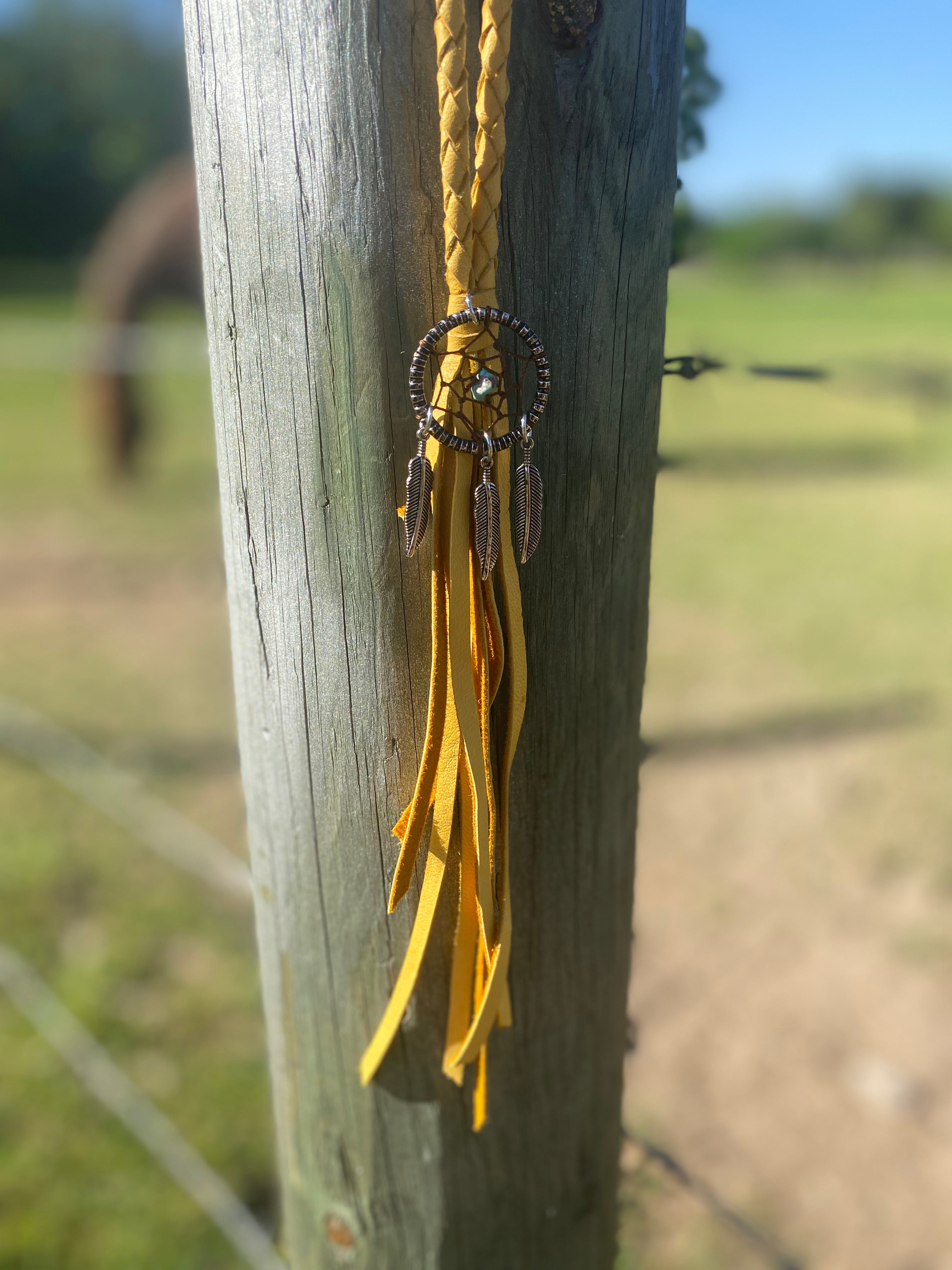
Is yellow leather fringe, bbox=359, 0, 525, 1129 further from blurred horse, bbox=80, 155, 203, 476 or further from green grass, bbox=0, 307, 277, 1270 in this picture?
blurred horse, bbox=80, 155, 203, 476

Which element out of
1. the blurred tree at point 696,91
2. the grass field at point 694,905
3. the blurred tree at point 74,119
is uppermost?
the blurred tree at point 74,119

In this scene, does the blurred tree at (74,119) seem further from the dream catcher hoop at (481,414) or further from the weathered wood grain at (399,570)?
the dream catcher hoop at (481,414)

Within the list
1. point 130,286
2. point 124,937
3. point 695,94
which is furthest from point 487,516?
point 130,286

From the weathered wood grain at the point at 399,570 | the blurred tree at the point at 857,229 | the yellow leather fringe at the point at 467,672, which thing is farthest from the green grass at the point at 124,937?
the blurred tree at the point at 857,229

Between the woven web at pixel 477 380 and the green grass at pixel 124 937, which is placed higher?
the woven web at pixel 477 380

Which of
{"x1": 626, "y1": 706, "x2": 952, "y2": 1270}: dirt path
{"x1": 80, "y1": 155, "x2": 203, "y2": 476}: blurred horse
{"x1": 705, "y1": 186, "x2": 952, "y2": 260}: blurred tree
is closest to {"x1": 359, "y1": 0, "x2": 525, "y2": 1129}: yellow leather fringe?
{"x1": 626, "y1": 706, "x2": 952, "y2": 1270}: dirt path

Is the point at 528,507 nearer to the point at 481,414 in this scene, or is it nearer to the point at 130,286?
the point at 481,414

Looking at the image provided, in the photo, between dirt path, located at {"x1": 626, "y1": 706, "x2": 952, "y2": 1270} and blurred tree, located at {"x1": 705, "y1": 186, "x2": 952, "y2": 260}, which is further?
blurred tree, located at {"x1": 705, "y1": 186, "x2": 952, "y2": 260}
